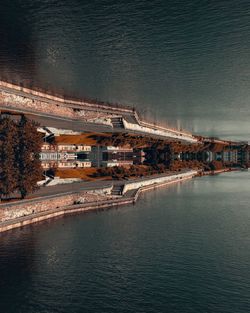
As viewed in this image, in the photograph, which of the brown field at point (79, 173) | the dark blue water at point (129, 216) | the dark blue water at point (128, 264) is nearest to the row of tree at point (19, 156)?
the dark blue water at point (129, 216)

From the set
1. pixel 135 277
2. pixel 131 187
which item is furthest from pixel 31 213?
pixel 131 187

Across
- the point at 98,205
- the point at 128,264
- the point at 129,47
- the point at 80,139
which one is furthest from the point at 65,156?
the point at 128,264

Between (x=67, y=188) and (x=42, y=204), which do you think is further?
(x=67, y=188)

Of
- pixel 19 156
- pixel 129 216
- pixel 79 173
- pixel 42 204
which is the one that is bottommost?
pixel 129 216

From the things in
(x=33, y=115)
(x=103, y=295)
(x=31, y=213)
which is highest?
(x=33, y=115)

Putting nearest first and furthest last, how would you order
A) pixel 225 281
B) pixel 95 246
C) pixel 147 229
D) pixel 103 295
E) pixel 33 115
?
pixel 103 295, pixel 225 281, pixel 95 246, pixel 147 229, pixel 33 115

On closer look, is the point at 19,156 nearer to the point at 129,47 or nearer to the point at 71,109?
the point at 71,109

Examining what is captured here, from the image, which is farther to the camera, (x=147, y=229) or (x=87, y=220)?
(x=87, y=220)

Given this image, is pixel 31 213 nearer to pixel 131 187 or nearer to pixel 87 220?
pixel 87 220
